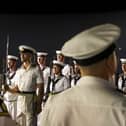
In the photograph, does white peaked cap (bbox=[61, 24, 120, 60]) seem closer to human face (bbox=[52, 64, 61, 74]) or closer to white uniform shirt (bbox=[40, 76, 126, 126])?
white uniform shirt (bbox=[40, 76, 126, 126])

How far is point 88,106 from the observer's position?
5.49 feet

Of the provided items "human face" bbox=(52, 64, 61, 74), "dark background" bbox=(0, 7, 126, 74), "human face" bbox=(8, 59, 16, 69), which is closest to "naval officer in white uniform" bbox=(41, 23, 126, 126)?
"human face" bbox=(52, 64, 61, 74)

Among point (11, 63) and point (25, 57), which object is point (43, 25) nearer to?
point (11, 63)

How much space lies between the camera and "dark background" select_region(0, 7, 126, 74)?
1005 cm

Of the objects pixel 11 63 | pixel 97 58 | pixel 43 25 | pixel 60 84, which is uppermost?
pixel 43 25

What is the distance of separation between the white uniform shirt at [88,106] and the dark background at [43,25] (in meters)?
8.21

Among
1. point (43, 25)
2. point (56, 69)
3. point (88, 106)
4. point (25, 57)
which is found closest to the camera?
point (88, 106)

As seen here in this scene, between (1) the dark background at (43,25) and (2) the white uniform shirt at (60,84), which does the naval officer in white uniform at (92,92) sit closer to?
(2) the white uniform shirt at (60,84)

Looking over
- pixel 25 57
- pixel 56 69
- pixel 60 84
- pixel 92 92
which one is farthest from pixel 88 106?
pixel 56 69

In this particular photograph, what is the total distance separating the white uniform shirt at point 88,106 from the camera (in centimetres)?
163

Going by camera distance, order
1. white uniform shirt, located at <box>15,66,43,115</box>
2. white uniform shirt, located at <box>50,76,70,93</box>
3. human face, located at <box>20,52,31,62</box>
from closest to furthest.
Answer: white uniform shirt, located at <box>15,66,43,115</box>
human face, located at <box>20,52,31,62</box>
white uniform shirt, located at <box>50,76,70,93</box>

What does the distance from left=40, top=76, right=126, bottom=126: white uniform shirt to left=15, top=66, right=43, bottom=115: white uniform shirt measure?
192 inches

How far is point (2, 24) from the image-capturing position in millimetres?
10312

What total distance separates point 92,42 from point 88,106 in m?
0.22
